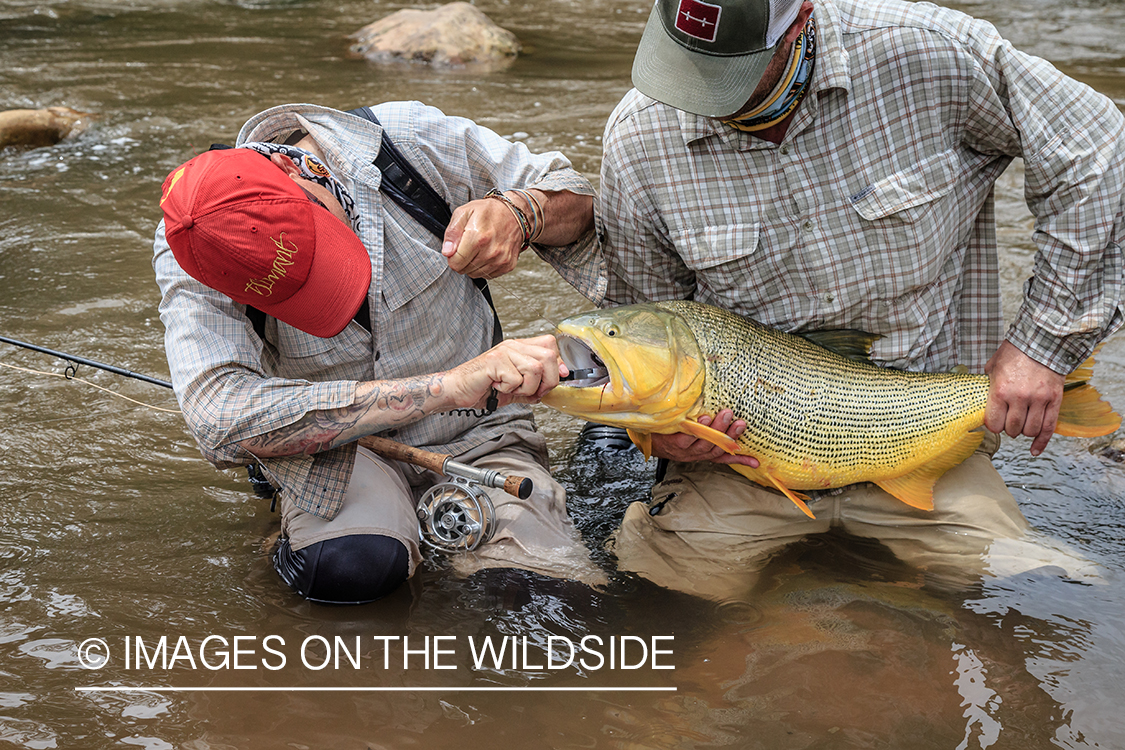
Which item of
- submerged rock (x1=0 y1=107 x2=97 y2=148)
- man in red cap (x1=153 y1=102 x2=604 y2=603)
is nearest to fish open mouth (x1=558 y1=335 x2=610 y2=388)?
man in red cap (x1=153 y1=102 x2=604 y2=603)

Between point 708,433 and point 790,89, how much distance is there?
1017 mm

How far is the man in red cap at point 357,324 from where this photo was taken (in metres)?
2.79

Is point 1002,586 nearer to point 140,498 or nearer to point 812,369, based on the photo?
point 812,369

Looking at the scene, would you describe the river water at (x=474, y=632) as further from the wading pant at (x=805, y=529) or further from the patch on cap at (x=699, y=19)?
the patch on cap at (x=699, y=19)

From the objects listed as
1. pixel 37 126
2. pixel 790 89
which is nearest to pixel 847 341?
pixel 790 89

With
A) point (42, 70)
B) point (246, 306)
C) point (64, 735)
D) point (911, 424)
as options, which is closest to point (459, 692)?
point (64, 735)

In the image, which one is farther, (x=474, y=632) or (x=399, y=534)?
(x=399, y=534)

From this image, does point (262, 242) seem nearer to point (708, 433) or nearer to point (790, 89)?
point (708, 433)

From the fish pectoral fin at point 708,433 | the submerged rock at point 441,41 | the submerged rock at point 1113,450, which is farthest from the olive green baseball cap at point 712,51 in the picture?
the submerged rock at point 441,41

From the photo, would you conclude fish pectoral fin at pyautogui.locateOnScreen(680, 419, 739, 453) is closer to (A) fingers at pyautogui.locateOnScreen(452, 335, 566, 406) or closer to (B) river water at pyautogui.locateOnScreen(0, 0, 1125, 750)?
(A) fingers at pyautogui.locateOnScreen(452, 335, 566, 406)

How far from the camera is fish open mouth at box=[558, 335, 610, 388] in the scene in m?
2.86

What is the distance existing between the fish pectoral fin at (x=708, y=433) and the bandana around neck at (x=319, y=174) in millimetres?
1185

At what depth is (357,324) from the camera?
10.4ft

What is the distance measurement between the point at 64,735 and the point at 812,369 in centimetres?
230
